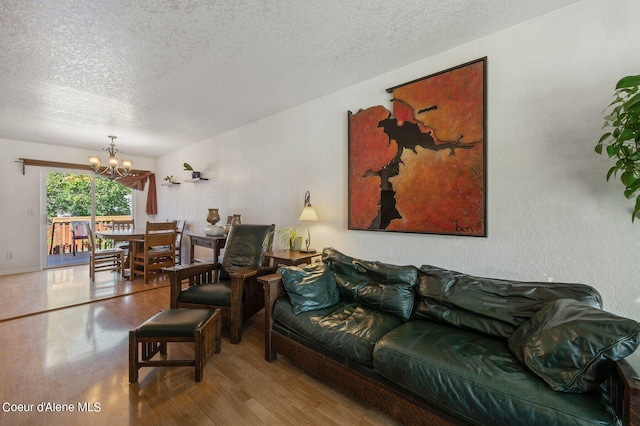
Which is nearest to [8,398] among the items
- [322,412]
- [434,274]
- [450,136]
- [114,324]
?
[114,324]

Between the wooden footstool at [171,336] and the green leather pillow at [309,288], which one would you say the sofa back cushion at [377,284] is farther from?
the wooden footstool at [171,336]

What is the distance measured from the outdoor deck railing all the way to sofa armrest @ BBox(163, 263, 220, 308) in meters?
4.27

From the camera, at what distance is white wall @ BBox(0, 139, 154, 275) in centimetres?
457

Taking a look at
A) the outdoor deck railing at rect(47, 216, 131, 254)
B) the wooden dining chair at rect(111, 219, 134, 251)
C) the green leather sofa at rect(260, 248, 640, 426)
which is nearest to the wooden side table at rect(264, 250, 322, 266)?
the green leather sofa at rect(260, 248, 640, 426)

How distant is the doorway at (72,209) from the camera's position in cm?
509

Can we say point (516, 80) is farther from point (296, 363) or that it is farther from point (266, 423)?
point (266, 423)

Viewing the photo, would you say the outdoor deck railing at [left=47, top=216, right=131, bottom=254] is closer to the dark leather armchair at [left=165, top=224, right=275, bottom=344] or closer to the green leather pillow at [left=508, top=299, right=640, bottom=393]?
the dark leather armchair at [left=165, top=224, right=275, bottom=344]

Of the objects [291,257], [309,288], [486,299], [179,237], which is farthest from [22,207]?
[486,299]

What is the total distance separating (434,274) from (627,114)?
1.29 meters

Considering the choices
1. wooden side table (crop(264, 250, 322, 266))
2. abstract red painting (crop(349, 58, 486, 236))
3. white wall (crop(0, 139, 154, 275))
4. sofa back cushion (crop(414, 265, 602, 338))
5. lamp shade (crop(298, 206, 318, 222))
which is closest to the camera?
sofa back cushion (crop(414, 265, 602, 338))

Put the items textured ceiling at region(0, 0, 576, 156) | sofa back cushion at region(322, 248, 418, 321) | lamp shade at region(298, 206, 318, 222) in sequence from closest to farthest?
textured ceiling at region(0, 0, 576, 156)
sofa back cushion at region(322, 248, 418, 321)
lamp shade at region(298, 206, 318, 222)

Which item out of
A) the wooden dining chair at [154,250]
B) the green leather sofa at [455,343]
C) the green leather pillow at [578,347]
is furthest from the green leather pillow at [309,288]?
the wooden dining chair at [154,250]

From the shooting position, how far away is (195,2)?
160cm

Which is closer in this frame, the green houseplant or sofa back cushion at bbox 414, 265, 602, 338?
the green houseplant
